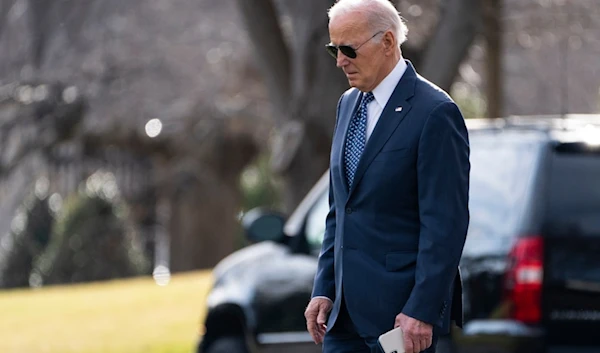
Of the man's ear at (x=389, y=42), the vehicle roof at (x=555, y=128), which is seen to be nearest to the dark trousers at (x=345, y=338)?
the man's ear at (x=389, y=42)

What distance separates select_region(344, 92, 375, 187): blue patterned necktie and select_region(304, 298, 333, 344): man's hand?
1.45 feet

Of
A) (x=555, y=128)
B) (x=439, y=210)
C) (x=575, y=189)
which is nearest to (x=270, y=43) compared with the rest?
(x=555, y=128)

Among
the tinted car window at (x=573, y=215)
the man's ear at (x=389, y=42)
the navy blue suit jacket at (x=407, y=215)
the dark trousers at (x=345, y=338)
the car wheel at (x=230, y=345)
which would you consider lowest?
the car wheel at (x=230, y=345)

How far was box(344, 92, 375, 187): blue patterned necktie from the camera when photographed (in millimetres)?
4789

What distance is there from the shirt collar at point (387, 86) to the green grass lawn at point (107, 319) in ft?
27.6

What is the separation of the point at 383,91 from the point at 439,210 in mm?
490

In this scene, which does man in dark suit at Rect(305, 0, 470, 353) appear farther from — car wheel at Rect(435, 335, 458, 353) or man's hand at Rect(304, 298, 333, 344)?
car wheel at Rect(435, 335, 458, 353)

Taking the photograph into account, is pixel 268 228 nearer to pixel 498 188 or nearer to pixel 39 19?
pixel 498 188

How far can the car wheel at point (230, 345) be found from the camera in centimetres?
814

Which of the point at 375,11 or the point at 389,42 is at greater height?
the point at 375,11

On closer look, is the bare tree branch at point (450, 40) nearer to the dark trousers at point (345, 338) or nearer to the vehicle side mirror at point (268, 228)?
the vehicle side mirror at point (268, 228)

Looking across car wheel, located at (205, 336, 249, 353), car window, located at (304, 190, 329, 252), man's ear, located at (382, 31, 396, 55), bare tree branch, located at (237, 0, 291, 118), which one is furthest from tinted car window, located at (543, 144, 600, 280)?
bare tree branch, located at (237, 0, 291, 118)

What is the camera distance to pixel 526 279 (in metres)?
6.68

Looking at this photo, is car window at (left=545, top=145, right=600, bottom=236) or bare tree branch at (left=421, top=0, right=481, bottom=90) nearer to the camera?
car window at (left=545, top=145, right=600, bottom=236)
